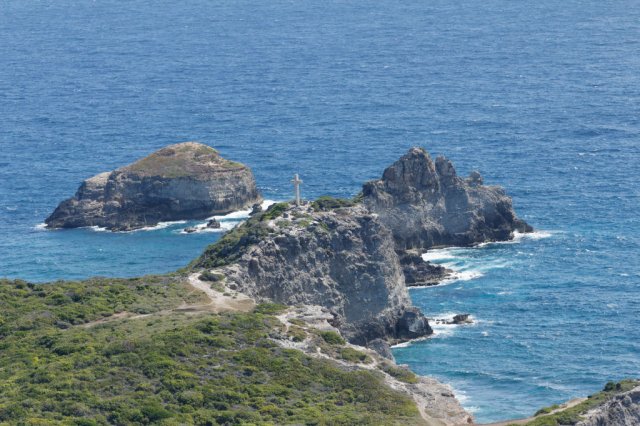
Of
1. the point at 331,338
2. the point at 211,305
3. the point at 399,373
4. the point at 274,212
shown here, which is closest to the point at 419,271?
the point at 274,212

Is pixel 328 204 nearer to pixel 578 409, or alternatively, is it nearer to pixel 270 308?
pixel 270 308

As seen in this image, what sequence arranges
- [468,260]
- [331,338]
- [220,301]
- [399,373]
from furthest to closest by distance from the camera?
1. [468,260]
2. [220,301]
3. [331,338]
4. [399,373]

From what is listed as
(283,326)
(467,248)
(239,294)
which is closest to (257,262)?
(239,294)

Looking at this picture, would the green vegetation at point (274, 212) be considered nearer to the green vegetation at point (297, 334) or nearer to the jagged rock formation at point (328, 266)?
the jagged rock formation at point (328, 266)

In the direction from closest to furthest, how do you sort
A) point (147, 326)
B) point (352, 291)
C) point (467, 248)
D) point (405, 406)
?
1. point (405, 406)
2. point (147, 326)
3. point (352, 291)
4. point (467, 248)

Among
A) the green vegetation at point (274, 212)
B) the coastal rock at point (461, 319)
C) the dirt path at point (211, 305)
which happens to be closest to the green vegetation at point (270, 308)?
the dirt path at point (211, 305)

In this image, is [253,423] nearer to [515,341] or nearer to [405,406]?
[405,406]

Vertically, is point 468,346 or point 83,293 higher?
point 83,293
